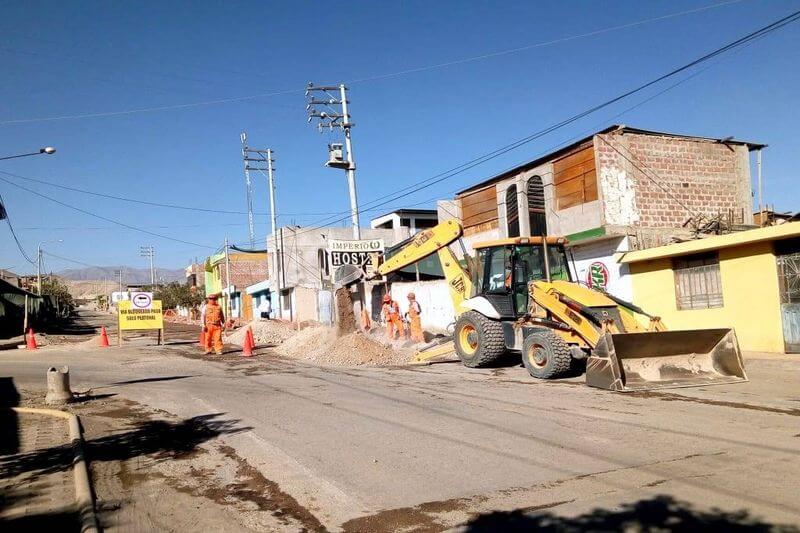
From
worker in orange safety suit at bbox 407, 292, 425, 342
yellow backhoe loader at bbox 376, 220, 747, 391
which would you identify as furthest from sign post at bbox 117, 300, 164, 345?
yellow backhoe loader at bbox 376, 220, 747, 391

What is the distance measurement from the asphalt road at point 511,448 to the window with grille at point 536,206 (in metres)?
11.0

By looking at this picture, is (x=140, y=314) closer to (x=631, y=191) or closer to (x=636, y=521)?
(x=631, y=191)

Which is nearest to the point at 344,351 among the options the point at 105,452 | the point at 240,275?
the point at 105,452

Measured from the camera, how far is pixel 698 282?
16.5m

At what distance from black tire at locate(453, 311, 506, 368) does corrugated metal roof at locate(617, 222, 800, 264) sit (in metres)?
5.62

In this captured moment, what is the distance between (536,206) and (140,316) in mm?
16057

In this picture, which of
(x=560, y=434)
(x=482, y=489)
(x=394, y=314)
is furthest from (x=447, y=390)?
(x=394, y=314)

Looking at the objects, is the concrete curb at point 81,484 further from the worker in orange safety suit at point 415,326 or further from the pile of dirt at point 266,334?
the pile of dirt at point 266,334

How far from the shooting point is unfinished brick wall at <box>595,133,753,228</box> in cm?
1941

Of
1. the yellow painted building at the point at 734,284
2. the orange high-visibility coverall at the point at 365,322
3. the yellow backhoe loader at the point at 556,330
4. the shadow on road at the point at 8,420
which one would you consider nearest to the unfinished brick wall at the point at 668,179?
the yellow painted building at the point at 734,284

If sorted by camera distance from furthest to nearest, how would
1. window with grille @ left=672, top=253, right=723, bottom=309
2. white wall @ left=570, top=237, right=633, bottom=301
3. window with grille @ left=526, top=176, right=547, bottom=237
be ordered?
window with grille @ left=526, top=176, right=547, bottom=237 → white wall @ left=570, top=237, right=633, bottom=301 → window with grille @ left=672, top=253, right=723, bottom=309

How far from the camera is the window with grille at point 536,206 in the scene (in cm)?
2275

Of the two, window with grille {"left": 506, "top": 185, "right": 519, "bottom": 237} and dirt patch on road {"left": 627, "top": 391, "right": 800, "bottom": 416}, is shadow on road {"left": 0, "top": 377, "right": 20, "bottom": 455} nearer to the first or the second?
dirt patch on road {"left": 627, "top": 391, "right": 800, "bottom": 416}

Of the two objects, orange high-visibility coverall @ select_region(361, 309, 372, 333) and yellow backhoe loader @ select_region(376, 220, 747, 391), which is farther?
orange high-visibility coverall @ select_region(361, 309, 372, 333)
